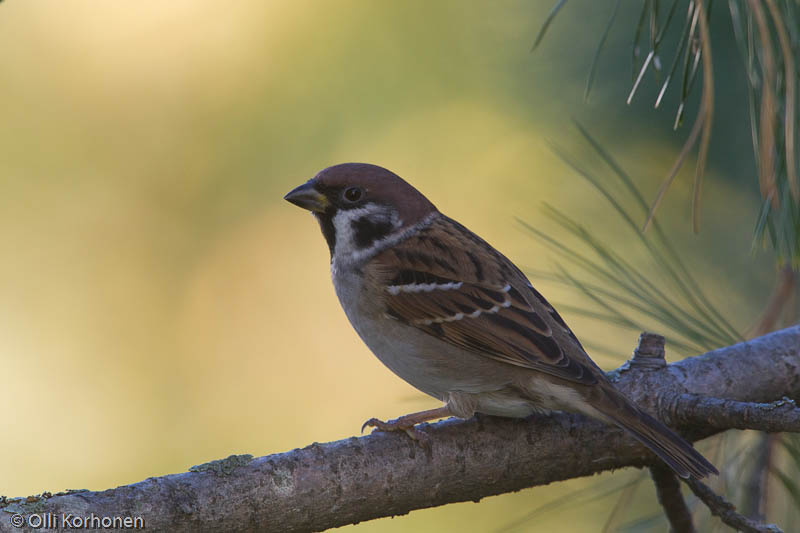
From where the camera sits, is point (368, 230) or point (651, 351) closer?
point (651, 351)

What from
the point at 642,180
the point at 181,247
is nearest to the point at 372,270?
the point at 642,180

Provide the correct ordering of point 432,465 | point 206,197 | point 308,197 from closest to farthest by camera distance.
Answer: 1. point 432,465
2. point 308,197
3. point 206,197

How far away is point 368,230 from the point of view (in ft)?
9.29

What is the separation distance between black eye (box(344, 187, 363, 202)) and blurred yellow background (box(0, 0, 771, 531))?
0.94 m

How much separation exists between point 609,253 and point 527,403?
1.74 feet

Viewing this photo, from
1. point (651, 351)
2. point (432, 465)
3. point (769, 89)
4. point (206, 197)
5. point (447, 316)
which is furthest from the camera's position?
point (206, 197)

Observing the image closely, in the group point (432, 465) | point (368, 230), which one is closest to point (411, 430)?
point (432, 465)

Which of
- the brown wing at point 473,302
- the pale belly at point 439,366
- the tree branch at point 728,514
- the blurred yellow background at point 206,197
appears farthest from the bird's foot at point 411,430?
the blurred yellow background at point 206,197

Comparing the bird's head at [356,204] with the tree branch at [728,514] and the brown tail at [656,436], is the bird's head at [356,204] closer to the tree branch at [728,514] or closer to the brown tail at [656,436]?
the brown tail at [656,436]

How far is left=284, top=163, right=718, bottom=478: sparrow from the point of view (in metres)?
2.34

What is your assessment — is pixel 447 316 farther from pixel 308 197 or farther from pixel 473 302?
pixel 308 197

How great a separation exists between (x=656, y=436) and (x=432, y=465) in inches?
21.4

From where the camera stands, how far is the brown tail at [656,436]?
2.06 meters

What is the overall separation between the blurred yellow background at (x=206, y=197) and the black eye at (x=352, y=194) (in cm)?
94
